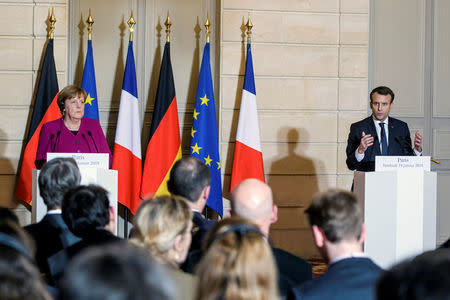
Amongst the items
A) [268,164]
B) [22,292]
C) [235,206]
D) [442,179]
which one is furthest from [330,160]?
[22,292]

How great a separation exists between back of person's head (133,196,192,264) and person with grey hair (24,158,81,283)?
0.88 m

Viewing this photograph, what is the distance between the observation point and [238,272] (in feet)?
5.08

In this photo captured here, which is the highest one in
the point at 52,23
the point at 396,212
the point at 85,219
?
the point at 52,23

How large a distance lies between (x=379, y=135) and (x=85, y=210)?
11.9 ft

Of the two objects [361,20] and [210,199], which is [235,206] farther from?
[361,20]

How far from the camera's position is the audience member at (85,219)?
8.59ft

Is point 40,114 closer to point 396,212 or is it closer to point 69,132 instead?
point 69,132

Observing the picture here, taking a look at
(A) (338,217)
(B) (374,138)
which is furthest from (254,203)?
(B) (374,138)

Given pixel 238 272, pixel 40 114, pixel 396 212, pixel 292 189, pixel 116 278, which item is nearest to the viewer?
pixel 116 278

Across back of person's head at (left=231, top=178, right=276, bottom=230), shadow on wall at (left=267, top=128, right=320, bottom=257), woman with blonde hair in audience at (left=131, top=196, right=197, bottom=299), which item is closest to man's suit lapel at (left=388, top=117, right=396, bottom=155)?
shadow on wall at (left=267, top=128, right=320, bottom=257)

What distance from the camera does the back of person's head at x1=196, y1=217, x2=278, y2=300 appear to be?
1530mm

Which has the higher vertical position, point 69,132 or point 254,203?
point 69,132

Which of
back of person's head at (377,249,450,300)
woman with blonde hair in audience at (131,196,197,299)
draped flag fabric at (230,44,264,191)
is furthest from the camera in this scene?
draped flag fabric at (230,44,264,191)

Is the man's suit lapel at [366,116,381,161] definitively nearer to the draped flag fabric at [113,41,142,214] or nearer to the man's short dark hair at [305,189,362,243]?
the draped flag fabric at [113,41,142,214]
